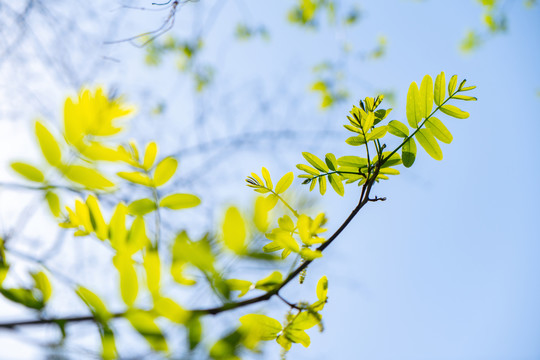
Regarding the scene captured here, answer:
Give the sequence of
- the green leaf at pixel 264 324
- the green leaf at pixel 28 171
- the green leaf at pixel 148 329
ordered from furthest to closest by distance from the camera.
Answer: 1. the green leaf at pixel 264 324
2. the green leaf at pixel 28 171
3. the green leaf at pixel 148 329

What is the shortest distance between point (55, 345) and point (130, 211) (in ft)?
0.92

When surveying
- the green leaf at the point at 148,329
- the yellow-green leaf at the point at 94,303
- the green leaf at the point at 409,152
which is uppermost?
the green leaf at the point at 409,152

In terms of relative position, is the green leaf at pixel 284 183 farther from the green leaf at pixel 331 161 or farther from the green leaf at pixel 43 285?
the green leaf at pixel 43 285

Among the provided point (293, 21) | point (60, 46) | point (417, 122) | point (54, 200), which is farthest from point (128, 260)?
point (293, 21)

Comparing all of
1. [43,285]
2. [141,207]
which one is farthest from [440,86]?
[43,285]

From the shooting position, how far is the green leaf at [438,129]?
3.04 ft

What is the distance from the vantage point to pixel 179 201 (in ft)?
2.38

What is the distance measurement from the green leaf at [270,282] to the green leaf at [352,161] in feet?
1.41

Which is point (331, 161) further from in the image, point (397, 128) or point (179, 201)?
point (179, 201)

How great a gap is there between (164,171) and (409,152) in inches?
27.7

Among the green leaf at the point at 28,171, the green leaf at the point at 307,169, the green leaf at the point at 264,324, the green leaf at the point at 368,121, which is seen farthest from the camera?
the green leaf at the point at 307,169

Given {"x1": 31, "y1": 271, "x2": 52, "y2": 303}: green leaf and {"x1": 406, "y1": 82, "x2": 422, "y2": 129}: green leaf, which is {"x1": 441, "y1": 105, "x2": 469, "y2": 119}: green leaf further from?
{"x1": 31, "y1": 271, "x2": 52, "y2": 303}: green leaf

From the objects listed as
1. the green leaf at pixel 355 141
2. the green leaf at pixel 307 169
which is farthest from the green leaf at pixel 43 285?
the green leaf at pixel 355 141

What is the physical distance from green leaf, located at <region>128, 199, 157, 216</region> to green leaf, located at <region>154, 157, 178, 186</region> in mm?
52
